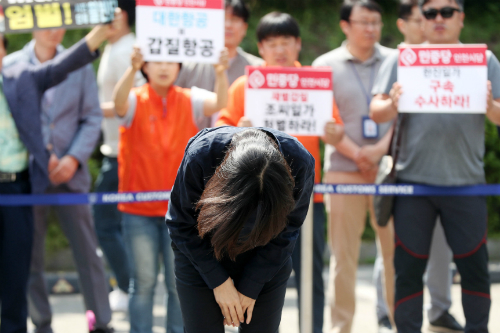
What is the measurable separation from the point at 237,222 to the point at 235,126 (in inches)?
42.8

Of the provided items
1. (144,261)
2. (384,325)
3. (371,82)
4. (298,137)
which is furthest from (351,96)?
(144,261)

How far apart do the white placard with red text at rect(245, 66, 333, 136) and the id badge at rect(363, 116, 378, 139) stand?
70 cm

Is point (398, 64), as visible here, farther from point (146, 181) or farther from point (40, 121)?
point (40, 121)

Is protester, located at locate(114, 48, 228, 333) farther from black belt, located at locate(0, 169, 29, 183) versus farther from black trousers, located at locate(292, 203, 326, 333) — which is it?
black trousers, located at locate(292, 203, 326, 333)

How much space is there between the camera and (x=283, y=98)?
380cm

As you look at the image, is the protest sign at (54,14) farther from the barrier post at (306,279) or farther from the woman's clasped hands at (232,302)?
the woman's clasped hands at (232,302)

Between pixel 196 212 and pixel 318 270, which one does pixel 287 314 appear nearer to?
pixel 318 270

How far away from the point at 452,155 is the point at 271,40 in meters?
1.37

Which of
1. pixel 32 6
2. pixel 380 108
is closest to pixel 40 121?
pixel 32 6

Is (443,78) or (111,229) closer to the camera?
(443,78)

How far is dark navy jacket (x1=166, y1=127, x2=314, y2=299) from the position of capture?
248cm

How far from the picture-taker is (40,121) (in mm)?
4035

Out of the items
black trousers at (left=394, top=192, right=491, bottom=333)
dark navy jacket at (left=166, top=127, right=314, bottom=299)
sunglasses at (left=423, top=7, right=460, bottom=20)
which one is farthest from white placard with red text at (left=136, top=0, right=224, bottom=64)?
black trousers at (left=394, top=192, right=491, bottom=333)

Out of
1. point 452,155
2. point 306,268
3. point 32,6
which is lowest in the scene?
point 306,268
